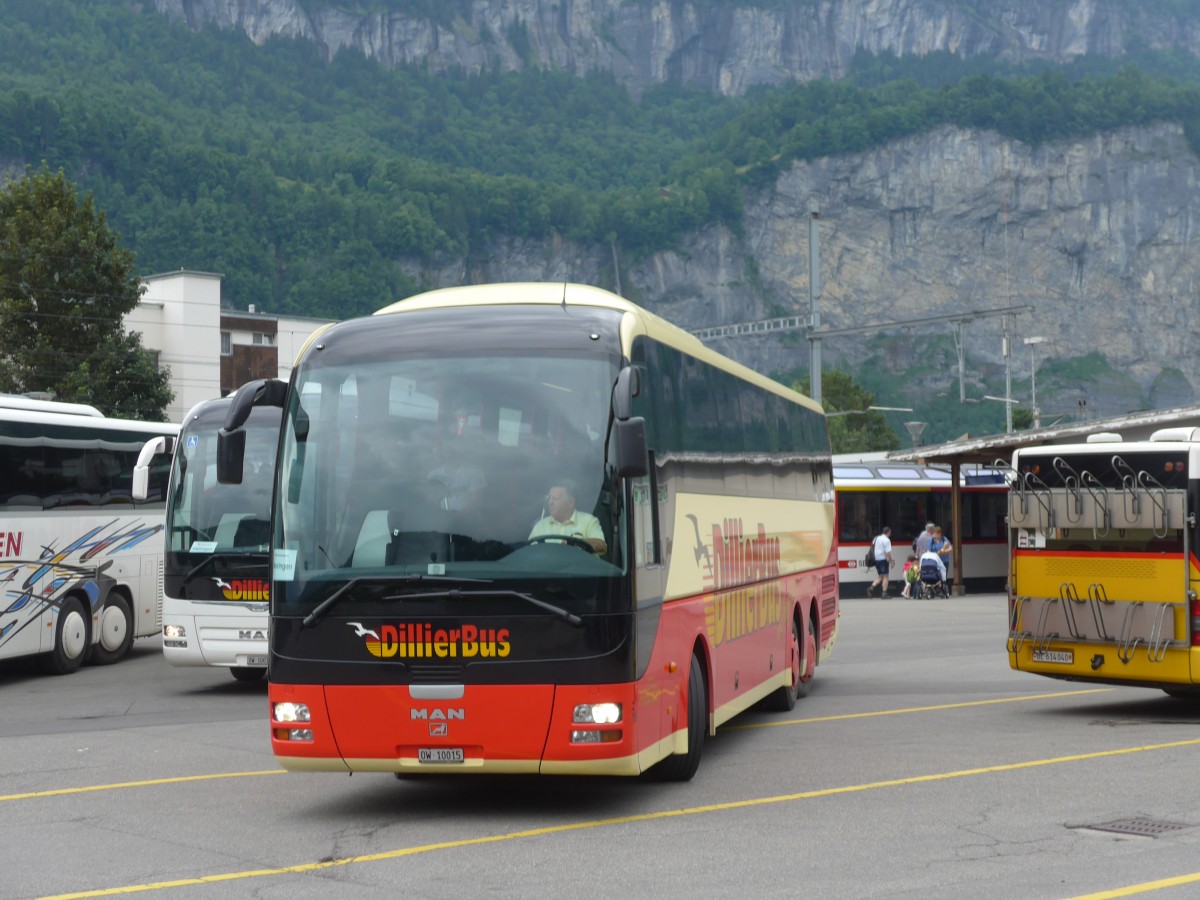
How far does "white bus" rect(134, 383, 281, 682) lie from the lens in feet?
56.3

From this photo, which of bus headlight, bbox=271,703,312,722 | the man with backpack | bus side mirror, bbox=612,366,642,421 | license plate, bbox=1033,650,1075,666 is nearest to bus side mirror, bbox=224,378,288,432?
bus headlight, bbox=271,703,312,722

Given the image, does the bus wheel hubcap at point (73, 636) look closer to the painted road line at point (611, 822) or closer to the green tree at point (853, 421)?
the painted road line at point (611, 822)

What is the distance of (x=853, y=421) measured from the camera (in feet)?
393

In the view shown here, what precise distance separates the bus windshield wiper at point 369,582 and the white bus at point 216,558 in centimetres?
785

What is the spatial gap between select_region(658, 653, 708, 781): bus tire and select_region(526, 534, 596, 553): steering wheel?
1.77 meters

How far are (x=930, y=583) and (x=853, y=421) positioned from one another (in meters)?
81.5

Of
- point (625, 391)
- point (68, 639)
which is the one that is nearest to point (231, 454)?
point (625, 391)

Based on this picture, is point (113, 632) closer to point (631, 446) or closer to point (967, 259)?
point (631, 446)

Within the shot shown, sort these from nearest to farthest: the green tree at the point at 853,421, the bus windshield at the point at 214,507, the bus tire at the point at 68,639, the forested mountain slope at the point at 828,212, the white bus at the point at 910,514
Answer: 1. the bus windshield at the point at 214,507
2. the bus tire at the point at 68,639
3. the white bus at the point at 910,514
4. the green tree at the point at 853,421
5. the forested mountain slope at the point at 828,212

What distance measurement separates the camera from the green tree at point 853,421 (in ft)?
370

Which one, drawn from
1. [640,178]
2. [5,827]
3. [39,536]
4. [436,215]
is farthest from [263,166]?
[5,827]

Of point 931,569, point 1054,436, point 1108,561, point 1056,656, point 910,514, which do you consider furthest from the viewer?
point 910,514

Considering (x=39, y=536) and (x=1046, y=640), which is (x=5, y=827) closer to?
(x=1046, y=640)

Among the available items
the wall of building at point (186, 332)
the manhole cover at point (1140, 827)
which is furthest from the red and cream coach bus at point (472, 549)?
the wall of building at point (186, 332)
